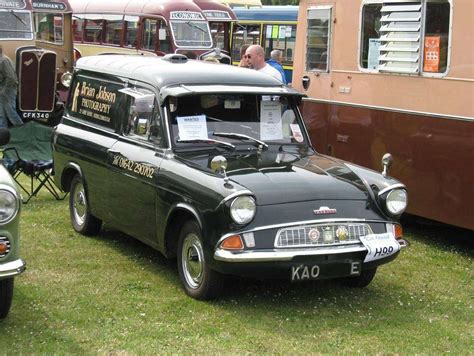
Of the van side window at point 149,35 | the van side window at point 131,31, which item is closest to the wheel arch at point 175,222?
the van side window at point 149,35

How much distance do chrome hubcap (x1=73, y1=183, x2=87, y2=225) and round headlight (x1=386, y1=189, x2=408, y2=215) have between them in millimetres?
3222

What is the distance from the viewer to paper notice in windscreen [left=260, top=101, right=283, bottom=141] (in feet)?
23.0

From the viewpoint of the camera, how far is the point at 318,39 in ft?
31.1

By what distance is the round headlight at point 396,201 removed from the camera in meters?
6.17

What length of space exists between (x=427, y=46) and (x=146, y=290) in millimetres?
3682

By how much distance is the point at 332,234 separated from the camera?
581cm

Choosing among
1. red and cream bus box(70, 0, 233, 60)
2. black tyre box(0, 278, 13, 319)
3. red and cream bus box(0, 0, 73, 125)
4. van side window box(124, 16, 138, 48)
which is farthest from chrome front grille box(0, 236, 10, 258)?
van side window box(124, 16, 138, 48)

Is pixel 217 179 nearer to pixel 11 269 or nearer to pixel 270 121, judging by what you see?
pixel 270 121

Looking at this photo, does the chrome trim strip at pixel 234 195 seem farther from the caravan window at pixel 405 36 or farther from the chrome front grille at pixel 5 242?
the caravan window at pixel 405 36

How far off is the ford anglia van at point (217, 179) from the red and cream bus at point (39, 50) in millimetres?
5425

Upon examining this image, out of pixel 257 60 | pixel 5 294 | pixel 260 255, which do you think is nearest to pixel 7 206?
pixel 5 294

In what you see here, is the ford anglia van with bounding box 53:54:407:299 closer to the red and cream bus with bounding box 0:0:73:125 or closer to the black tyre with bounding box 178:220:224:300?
the black tyre with bounding box 178:220:224:300

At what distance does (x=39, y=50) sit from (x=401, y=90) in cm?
821

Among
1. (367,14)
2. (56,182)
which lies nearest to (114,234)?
(56,182)
